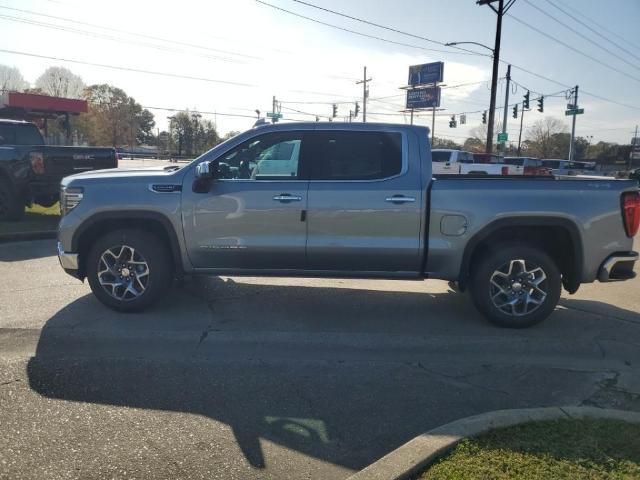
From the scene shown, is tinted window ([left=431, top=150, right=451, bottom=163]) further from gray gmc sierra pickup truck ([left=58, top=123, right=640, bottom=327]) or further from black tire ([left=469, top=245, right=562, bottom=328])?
black tire ([left=469, top=245, right=562, bottom=328])

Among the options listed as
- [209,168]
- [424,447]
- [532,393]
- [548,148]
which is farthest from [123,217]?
[548,148]

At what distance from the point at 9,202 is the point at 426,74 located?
194ft

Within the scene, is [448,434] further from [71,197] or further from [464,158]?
[464,158]

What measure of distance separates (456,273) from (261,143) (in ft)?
7.88

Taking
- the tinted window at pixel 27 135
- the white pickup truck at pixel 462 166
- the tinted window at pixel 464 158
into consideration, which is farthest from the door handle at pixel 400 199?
the tinted window at pixel 464 158

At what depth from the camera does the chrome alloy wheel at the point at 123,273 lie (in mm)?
5352

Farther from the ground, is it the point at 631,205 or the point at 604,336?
the point at 631,205

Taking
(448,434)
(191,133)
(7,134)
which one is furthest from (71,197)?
(191,133)

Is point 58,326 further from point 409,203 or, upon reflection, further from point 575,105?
point 575,105

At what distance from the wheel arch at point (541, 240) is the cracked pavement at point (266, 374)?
0.63 m

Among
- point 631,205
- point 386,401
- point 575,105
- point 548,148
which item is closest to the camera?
point 386,401

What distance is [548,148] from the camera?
84.1 m

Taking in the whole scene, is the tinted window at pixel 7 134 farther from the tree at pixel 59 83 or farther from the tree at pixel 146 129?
the tree at pixel 146 129

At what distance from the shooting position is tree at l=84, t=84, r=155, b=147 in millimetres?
68188
